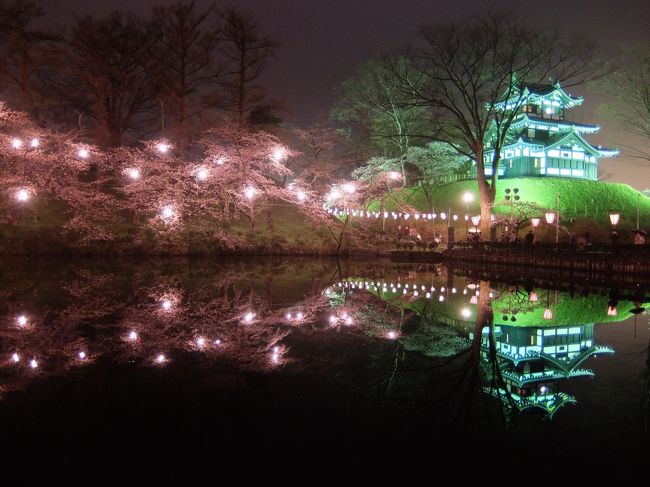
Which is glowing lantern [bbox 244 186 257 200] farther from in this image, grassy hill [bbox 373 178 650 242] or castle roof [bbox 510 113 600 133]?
castle roof [bbox 510 113 600 133]

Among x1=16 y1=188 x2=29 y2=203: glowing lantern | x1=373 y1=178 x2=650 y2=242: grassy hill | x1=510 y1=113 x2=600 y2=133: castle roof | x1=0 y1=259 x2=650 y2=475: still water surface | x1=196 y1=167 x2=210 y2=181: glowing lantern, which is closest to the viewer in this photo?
x1=0 y1=259 x2=650 y2=475: still water surface

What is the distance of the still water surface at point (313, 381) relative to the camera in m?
3.76

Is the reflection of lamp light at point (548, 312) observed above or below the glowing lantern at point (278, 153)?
below

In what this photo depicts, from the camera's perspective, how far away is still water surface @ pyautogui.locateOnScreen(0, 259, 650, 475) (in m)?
3.76

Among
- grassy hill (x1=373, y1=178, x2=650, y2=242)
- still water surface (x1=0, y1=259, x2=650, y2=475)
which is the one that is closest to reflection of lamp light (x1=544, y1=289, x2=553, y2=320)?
still water surface (x1=0, y1=259, x2=650, y2=475)

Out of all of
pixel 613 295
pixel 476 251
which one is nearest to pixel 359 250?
pixel 476 251

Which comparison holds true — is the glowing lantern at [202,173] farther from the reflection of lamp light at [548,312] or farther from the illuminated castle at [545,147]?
the illuminated castle at [545,147]

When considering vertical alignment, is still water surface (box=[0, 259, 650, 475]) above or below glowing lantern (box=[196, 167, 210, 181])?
below

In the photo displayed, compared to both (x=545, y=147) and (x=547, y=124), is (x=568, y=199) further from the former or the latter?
(x=547, y=124)

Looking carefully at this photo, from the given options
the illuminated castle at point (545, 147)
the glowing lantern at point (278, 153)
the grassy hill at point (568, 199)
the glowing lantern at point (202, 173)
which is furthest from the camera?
the illuminated castle at point (545, 147)

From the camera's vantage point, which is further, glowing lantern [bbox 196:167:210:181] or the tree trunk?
glowing lantern [bbox 196:167:210:181]

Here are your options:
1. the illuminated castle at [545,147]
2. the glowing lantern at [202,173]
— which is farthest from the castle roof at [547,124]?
the glowing lantern at [202,173]

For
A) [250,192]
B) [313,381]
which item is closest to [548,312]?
[313,381]

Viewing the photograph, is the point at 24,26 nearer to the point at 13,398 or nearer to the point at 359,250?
the point at 359,250
